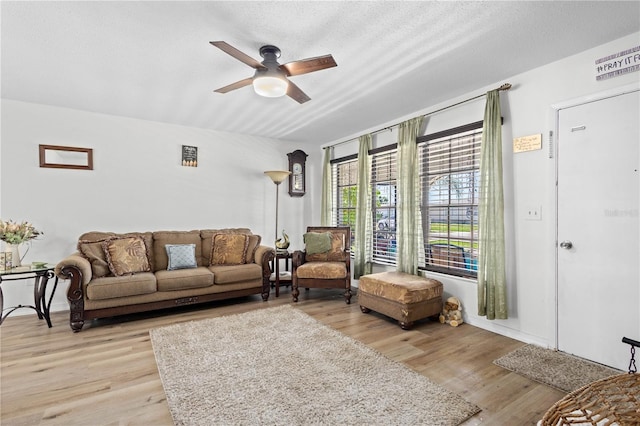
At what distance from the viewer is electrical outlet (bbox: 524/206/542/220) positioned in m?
2.91

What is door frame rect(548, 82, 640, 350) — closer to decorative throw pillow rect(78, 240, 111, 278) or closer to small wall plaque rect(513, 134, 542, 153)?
small wall plaque rect(513, 134, 542, 153)

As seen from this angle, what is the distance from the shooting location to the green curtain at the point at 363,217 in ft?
15.8

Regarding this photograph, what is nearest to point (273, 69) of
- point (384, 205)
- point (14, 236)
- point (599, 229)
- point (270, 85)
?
point (270, 85)

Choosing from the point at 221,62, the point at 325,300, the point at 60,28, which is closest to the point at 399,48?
the point at 221,62

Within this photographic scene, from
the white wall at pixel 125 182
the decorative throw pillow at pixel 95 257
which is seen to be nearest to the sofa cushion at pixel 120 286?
the decorative throw pillow at pixel 95 257

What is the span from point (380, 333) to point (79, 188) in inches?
166

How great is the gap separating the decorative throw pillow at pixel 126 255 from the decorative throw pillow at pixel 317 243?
7.03 ft

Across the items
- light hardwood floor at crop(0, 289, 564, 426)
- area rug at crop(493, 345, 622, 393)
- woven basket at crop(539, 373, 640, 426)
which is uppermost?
woven basket at crop(539, 373, 640, 426)

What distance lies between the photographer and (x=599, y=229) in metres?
2.54

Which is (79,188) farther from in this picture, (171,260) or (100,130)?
(171,260)

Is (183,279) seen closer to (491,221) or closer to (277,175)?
(277,175)

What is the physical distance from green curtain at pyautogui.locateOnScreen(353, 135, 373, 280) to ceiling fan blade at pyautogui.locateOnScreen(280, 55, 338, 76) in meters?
2.53

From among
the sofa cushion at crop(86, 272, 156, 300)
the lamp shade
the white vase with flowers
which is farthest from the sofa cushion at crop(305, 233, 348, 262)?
the white vase with flowers

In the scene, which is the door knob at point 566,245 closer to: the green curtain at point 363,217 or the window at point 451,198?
the window at point 451,198
